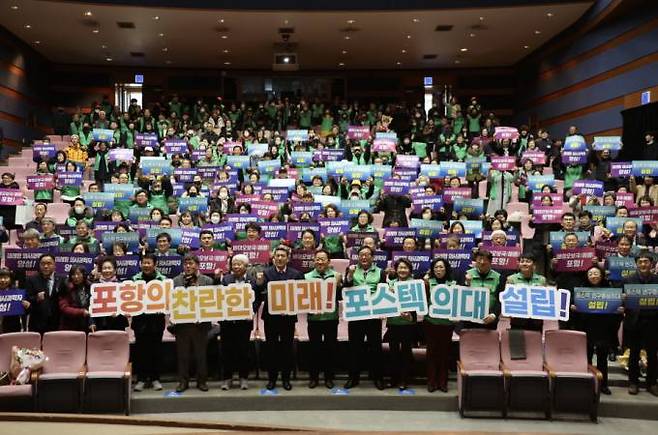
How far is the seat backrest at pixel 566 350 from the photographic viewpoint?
21.9ft

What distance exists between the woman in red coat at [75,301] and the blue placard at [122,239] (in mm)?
1296

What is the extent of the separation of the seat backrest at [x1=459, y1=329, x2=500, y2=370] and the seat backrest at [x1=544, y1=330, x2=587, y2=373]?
498 mm

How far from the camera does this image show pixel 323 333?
709 centimetres

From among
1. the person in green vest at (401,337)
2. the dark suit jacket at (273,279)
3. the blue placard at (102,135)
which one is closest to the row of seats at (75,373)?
the dark suit jacket at (273,279)

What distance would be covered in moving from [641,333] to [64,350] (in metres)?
5.50

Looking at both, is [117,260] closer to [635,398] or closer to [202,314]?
[202,314]

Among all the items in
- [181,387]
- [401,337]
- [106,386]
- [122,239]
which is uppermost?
[122,239]

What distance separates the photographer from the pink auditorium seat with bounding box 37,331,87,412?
21.0 feet

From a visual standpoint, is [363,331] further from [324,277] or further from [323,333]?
[324,277]

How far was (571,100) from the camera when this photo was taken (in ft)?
64.3

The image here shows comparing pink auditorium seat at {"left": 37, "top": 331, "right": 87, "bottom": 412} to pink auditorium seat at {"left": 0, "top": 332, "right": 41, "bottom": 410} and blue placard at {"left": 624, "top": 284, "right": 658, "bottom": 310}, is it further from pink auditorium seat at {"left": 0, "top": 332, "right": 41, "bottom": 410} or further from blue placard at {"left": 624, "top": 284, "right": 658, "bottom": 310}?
blue placard at {"left": 624, "top": 284, "right": 658, "bottom": 310}

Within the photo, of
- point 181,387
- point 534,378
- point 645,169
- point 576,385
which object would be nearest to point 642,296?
point 576,385

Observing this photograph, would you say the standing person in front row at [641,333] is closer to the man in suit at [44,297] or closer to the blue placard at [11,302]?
the man in suit at [44,297]

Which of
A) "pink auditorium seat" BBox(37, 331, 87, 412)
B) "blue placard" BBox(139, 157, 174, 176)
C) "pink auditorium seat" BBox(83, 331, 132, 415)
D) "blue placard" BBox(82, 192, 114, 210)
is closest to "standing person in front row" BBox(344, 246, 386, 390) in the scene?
"pink auditorium seat" BBox(83, 331, 132, 415)
